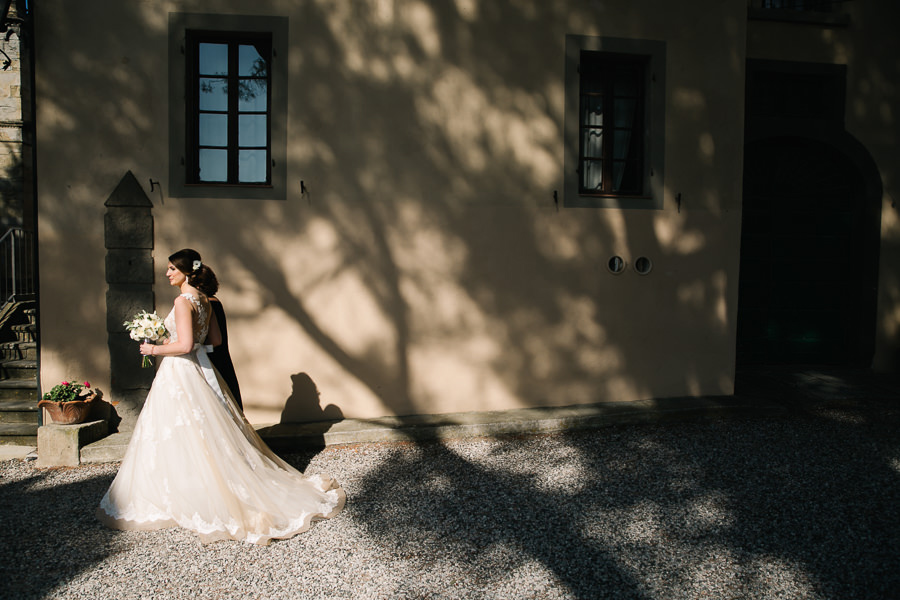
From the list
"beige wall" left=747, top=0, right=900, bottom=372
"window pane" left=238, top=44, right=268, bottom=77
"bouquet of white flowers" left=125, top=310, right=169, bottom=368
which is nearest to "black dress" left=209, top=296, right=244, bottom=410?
"bouquet of white flowers" left=125, top=310, right=169, bottom=368

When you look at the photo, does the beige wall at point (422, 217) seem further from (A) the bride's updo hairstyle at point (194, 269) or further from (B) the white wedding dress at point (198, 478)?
(B) the white wedding dress at point (198, 478)

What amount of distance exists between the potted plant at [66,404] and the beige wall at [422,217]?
0.34 metres

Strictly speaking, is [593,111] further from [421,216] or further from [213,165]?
[213,165]

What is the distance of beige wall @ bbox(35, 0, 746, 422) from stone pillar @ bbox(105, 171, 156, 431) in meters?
0.12

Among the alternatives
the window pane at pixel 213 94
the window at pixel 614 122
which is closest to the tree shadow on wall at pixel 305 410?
the window pane at pixel 213 94

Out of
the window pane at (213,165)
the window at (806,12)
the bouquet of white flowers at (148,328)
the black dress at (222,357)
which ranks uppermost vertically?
the window at (806,12)

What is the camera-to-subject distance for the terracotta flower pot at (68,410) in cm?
485

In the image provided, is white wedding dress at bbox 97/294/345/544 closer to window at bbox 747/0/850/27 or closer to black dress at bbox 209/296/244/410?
black dress at bbox 209/296/244/410

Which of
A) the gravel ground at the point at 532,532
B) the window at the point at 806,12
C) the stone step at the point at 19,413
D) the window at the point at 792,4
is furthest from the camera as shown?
the window at the point at 792,4

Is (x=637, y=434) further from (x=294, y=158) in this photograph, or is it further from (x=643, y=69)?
(x=294, y=158)

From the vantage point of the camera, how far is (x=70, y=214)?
16.9ft

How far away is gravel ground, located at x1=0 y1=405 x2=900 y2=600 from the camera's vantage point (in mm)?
2898

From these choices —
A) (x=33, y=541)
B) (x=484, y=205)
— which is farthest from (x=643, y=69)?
(x=33, y=541)

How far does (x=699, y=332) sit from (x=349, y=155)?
4.17 meters
